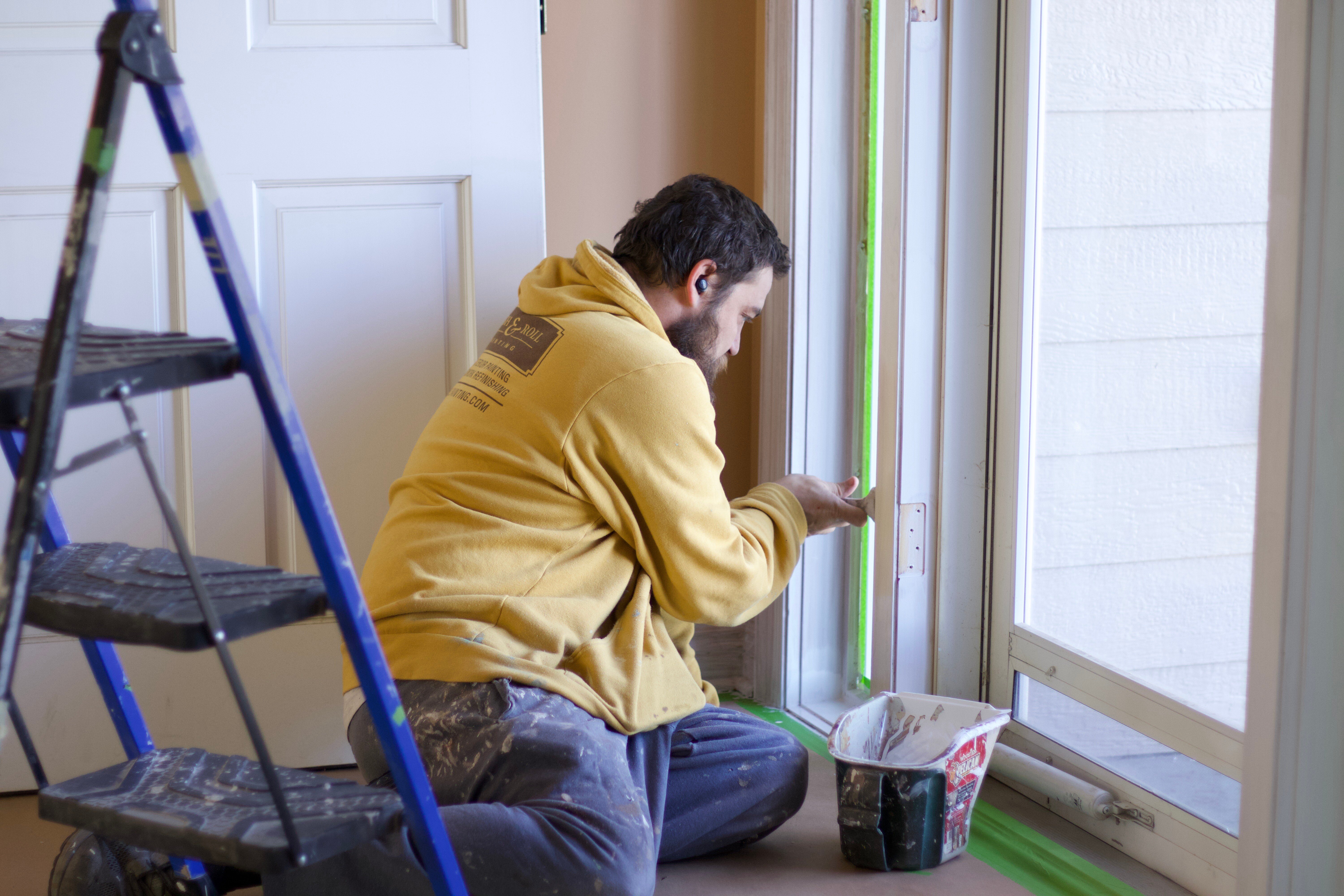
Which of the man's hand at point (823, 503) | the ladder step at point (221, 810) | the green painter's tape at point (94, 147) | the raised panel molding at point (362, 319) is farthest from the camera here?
the raised panel molding at point (362, 319)

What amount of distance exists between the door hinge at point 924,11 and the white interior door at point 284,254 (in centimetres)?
63

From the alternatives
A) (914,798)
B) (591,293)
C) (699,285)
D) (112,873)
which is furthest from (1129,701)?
(112,873)

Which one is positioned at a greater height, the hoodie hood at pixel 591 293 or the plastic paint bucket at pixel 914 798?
the hoodie hood at pixel 591 293

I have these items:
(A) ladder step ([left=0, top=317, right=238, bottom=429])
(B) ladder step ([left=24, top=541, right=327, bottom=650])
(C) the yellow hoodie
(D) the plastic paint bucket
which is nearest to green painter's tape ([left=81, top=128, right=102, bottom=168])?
(A) ladder step ([left=0, top=317, right=238, bottom=429])

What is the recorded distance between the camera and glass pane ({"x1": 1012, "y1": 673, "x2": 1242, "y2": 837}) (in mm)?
1462

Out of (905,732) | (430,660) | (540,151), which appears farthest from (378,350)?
(905,732)

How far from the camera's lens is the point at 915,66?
1803mm

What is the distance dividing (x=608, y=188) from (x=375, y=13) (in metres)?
0.54

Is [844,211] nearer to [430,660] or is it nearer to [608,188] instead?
[608,188]

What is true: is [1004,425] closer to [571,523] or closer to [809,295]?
[809,295]

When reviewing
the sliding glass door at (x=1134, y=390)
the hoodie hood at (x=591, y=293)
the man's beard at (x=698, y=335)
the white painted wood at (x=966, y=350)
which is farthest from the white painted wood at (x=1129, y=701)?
the hoodie hood at (x=591, y=293)

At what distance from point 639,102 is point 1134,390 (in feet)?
3.62

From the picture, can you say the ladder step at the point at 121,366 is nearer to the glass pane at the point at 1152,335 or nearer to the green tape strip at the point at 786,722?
the glass pane at the point at 1152,335

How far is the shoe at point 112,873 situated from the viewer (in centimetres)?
127
